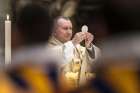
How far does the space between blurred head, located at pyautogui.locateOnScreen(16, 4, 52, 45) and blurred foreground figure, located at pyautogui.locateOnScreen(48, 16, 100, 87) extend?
55mm

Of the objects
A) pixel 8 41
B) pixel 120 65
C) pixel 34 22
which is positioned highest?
pixel 34 22

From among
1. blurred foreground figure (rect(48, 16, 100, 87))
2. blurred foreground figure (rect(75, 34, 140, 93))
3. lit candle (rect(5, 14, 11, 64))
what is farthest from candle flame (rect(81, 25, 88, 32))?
lit candle (rect(5, 14, 11, 64))

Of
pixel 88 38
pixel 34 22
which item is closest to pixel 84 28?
pixel 88 38

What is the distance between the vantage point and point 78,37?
270 cm

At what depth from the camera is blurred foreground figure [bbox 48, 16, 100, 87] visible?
106 inches

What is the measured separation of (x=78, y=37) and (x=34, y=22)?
272mm

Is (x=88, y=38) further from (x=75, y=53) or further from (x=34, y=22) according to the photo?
(x=34, y=22)

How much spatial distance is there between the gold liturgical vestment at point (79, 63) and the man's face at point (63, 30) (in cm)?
3

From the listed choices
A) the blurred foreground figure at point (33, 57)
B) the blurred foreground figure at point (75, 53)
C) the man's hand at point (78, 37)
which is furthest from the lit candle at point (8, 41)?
the man's hand at point (78, 37)

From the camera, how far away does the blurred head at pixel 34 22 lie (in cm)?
270

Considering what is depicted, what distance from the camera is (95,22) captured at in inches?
106

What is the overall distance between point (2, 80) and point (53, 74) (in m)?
0.31

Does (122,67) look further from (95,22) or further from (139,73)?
(95,22)

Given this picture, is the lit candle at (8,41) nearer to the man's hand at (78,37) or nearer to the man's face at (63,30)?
the man's face at (63,30)
